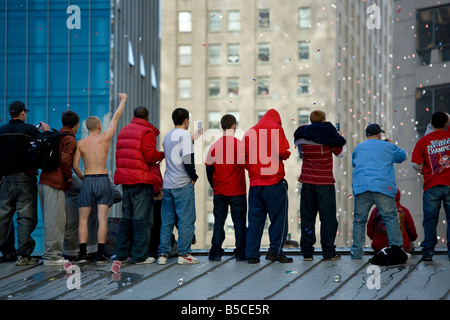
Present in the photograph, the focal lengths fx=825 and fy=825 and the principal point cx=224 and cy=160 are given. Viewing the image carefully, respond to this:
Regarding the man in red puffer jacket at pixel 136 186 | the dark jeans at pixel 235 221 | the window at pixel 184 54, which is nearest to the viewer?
the man in red puffer jacket at pixel 136 186

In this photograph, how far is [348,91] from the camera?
223ft

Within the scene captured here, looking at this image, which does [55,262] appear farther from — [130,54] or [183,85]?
[183,85]

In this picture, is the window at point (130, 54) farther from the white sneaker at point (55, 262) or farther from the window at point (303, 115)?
the white sneaker at point (55, 262)

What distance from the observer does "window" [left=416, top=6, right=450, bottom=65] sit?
25.4m

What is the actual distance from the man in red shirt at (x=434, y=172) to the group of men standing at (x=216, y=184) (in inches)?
0.5

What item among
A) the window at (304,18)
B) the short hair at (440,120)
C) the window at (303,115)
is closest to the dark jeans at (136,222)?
the short hair at (440,120)

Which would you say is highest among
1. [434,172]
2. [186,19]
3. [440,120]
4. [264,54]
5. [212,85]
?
[186,19]

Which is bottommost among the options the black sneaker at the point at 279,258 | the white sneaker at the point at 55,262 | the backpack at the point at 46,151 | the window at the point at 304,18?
the white sneaker at the point at 55,262

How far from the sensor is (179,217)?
32.6 ft

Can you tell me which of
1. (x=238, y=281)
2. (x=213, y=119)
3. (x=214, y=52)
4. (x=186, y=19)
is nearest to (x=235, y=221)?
(x=238, y=281)

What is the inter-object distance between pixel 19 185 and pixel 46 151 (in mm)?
568

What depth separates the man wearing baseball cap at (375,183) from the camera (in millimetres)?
9758

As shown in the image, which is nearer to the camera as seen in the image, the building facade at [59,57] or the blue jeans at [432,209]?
the blue jeans at [432,209]

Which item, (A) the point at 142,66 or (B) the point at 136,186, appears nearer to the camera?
(B) the point at 136,186
